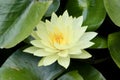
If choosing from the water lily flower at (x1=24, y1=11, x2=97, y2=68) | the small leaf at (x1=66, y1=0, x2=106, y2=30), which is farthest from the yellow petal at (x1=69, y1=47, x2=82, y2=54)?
the small leaf at (x1=66, y1=0, x2=106, y2=30)

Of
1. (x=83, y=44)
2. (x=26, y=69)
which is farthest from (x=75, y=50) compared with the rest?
(x=26, y=69)

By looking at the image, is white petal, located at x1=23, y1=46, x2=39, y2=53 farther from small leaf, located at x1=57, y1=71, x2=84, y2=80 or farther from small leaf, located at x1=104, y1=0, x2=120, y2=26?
small leaf, located at x1=104, y1=0, x2=120, y2=26

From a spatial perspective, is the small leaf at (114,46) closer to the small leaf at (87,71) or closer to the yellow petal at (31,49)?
the small leaf at (87,71)

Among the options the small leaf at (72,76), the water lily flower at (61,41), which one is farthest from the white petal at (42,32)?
the small leaf at (72,76)

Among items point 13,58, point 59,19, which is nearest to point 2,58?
point 13,58

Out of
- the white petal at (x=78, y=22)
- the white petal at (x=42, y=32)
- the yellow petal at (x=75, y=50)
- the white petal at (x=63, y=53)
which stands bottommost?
the white petal at (x=63, y=53)

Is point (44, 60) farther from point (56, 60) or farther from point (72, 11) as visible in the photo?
point (72, 11)
